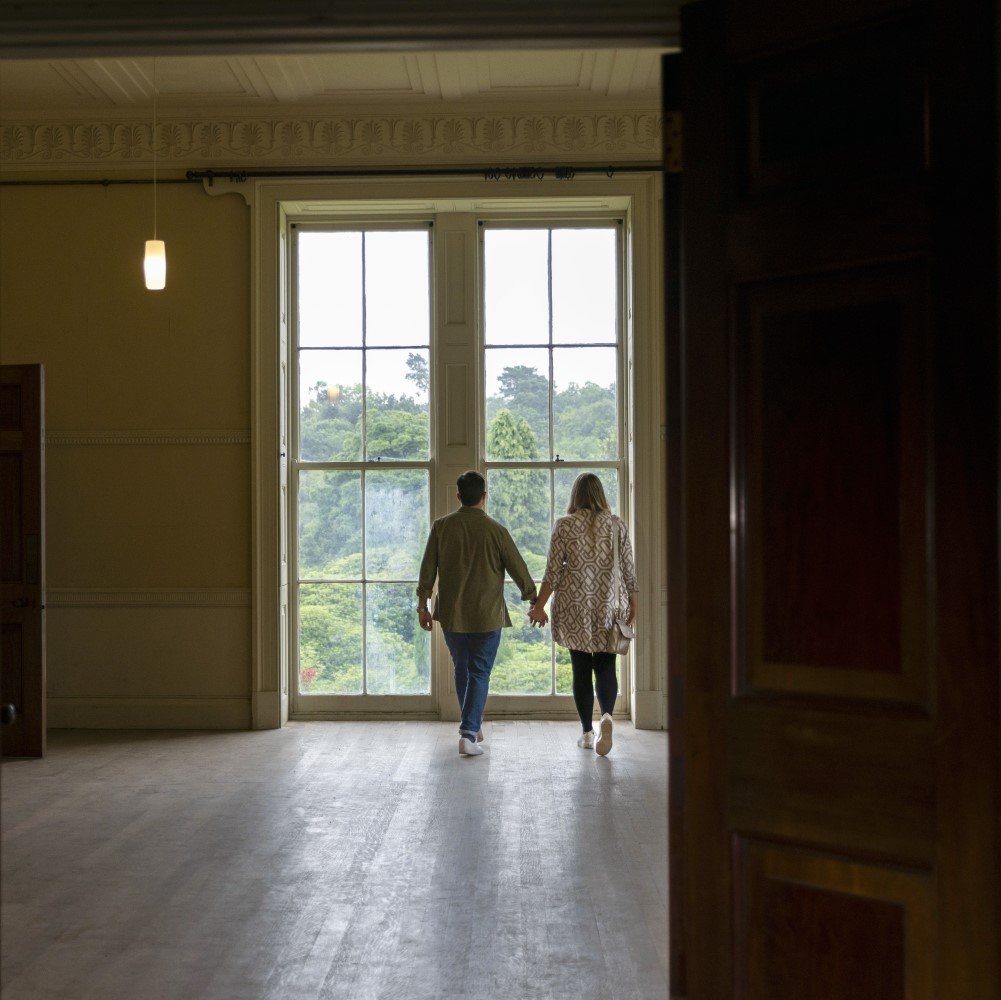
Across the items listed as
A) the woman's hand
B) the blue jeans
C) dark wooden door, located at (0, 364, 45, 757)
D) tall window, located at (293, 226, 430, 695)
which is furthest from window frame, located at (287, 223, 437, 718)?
dark wooden door, located at (0, 364, 45, 757)

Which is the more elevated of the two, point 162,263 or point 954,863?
point 162,263

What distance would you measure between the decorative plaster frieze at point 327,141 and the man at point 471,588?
2256 millimetres

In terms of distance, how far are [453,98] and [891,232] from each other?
16.6 ft

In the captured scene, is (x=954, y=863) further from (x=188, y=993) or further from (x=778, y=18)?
(x=188, y=993)

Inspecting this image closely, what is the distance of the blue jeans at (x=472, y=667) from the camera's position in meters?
5.72

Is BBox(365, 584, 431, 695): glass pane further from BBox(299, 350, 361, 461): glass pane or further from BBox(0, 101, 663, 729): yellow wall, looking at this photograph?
BBox(299, 350, 361, 461): glass pane

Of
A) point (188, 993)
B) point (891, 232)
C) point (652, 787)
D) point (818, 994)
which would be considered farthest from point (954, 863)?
point (652, 787)

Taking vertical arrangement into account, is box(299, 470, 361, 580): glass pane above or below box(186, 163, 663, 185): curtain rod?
below

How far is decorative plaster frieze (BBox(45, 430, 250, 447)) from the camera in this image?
6535mm

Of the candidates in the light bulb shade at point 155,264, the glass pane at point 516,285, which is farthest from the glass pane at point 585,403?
the light bulb shade at point 155,264

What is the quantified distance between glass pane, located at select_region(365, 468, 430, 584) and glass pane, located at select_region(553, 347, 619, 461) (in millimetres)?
990

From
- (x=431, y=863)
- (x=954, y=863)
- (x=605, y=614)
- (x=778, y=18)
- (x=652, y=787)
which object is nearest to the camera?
(x=954, y=863)

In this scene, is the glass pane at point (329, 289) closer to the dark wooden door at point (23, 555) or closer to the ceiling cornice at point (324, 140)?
the ceiling cornice at point (324, 140)

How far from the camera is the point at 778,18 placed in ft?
6.35
